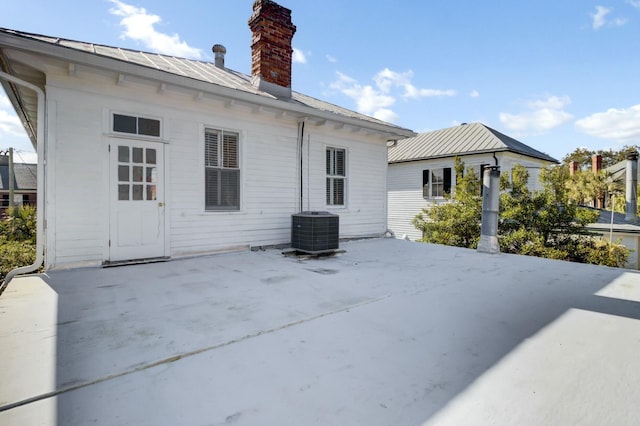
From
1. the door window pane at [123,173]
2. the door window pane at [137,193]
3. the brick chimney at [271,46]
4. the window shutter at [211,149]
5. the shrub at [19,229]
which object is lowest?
the shrub at [19,229]

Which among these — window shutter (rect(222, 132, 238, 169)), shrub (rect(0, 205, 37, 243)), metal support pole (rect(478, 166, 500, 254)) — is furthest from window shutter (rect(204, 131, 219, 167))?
shrub (rect(0, 205, 37, 243))

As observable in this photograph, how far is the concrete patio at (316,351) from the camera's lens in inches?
59.9

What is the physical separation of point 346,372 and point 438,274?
9.94 ft

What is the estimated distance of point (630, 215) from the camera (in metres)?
11.5

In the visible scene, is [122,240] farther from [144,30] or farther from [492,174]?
[492,174]

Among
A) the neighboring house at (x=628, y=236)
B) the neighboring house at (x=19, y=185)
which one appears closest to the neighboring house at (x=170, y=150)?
the neighboring house at (x=628, y=236)

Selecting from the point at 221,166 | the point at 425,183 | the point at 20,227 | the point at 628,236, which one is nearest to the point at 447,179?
the point at 425,183

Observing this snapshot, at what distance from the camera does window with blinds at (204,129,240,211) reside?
5.67 metres

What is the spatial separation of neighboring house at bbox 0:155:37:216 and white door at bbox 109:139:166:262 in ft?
83.5

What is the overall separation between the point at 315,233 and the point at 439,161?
9.45 meters

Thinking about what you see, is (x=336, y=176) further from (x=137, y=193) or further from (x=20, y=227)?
(x=20, y=227)

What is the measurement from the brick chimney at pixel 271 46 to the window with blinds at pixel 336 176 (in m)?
1.79

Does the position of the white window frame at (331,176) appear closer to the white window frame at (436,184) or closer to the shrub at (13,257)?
the shrub at (13,257)

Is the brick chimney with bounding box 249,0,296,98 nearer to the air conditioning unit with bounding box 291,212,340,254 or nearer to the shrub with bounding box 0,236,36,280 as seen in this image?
the air conditioning unit with bounding box 291,212,340,254
